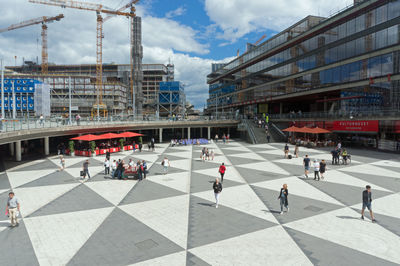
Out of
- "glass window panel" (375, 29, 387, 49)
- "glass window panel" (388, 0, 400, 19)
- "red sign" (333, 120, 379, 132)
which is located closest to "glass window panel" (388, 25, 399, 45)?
"glass window panel" (375, 29, 387, 49)

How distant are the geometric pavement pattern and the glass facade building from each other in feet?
61.4

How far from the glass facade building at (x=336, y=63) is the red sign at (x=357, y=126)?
6.39 ft

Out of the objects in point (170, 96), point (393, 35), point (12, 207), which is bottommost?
point (12, 207)

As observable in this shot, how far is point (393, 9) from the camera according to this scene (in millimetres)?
28703

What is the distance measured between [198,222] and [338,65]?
36.4 metres

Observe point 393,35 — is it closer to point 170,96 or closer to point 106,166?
point 106,166

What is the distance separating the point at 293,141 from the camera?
37719 mm

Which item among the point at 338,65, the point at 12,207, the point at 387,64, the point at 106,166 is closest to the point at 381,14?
the point at 387,64

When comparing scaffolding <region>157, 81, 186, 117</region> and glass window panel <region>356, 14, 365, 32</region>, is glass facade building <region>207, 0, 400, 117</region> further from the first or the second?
scaffolding <region>157, 81, 186, 117</region>

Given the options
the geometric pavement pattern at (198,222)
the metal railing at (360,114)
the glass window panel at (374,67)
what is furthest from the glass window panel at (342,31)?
the geometric pavement pattern at (198,222)

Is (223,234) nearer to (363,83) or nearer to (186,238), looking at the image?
(186,238)

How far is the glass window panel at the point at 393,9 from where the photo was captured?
28156mm

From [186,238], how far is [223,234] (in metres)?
1.40

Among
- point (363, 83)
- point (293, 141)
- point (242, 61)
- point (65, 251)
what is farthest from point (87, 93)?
point (65, 251)
